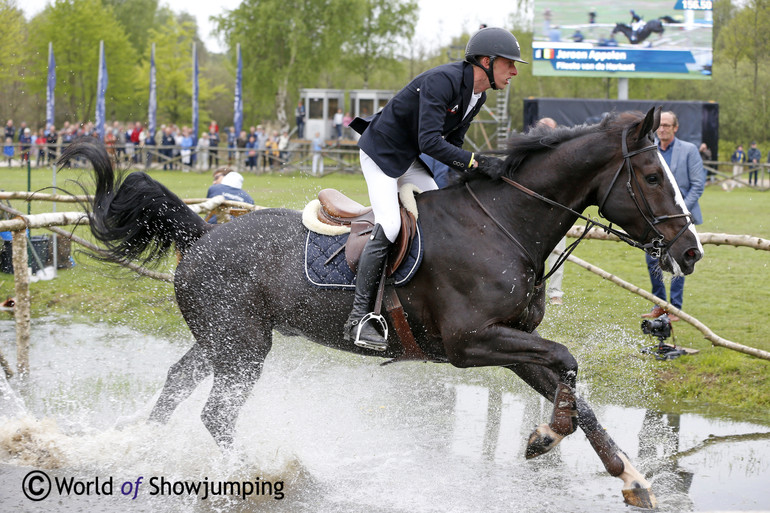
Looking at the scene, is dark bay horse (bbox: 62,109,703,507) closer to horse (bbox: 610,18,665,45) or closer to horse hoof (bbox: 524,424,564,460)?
horse hoof (bbox: 524,424,564,460)

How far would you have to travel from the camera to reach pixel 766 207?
21.9 meters

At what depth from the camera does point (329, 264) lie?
5266 millimetres

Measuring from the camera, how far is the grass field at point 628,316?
6910 mm

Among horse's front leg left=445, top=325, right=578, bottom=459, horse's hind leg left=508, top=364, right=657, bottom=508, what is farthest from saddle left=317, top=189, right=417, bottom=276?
horse's hind leg left=508, top=364, right=657, bottom=508

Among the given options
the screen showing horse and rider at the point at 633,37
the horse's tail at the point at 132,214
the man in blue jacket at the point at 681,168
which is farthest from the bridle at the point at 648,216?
the screen showing horse and rider at the point at 633,37

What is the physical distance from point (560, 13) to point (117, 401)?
81.4 ft

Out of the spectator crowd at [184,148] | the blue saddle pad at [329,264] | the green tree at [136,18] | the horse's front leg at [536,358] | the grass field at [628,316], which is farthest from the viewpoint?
the green tree at [136,18]

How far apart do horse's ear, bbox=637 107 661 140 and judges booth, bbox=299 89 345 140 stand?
1429 inches

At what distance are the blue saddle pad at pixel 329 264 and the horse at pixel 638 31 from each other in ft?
82.3

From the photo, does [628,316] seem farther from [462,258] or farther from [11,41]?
[11,41]

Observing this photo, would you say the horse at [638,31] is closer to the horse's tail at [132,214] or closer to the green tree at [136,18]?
the horse's tail at [132,214]

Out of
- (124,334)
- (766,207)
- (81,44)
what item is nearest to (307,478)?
(124,334)

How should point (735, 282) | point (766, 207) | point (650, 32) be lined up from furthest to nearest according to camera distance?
point (650, 32) < point (766, 207) < point (735, 282)

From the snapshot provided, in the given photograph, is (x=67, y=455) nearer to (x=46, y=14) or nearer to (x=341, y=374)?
(x=341, y=374)
